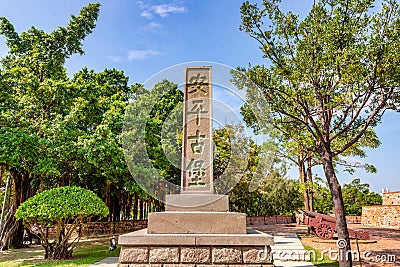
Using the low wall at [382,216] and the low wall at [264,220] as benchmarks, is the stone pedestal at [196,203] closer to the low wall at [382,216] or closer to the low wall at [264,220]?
the low wall at [382,216]

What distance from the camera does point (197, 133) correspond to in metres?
5.46

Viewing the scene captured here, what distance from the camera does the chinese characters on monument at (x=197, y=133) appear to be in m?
5.29

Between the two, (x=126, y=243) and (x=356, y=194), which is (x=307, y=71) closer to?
(x=126, y=243)

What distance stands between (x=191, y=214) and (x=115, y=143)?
6714 millimetres

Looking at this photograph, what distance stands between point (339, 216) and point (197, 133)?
391 cm

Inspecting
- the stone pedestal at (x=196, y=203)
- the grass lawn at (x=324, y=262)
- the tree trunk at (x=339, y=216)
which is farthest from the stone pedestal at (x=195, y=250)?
the grass lawn at (x=324, y=262)

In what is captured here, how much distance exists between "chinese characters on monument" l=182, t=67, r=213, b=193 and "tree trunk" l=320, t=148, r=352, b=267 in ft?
11.1

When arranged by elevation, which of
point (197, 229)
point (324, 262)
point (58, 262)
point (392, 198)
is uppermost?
point (197, 229)

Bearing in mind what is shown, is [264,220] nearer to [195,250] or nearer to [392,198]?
[392,198]

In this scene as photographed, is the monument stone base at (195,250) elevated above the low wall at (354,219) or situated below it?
above

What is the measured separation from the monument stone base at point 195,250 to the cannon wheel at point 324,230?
873 cm

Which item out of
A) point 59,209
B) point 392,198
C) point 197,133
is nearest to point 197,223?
point 197,133

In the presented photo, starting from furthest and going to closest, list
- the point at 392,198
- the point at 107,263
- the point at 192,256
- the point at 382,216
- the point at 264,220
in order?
1. the point at 264,220
2. the point at 392,198
3. the point at 382,216
4. the point at 107,263
5. the point at 192,256

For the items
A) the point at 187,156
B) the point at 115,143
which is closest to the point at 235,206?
the point at 115,143
